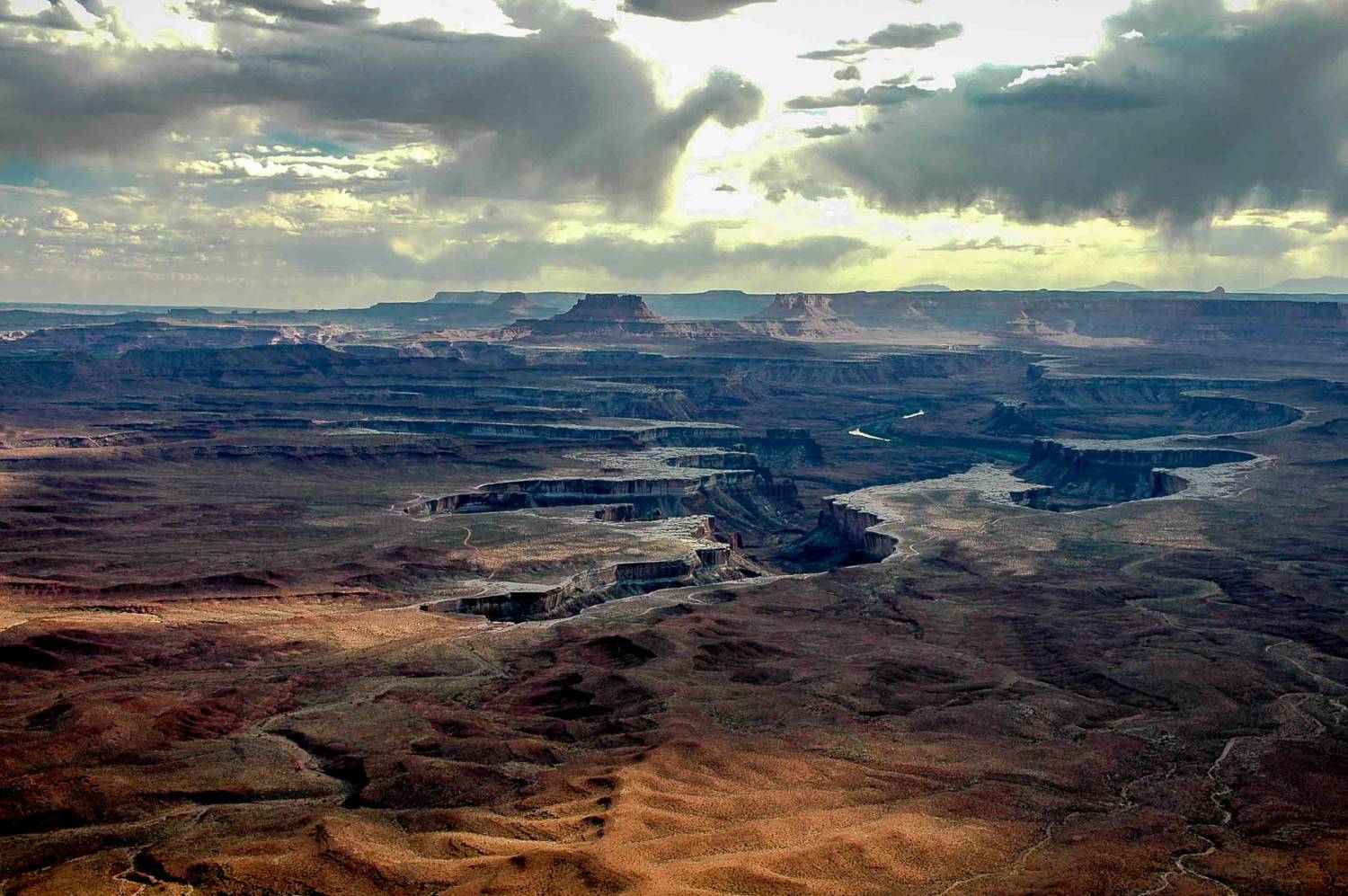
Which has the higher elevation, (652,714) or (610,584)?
(652,714)

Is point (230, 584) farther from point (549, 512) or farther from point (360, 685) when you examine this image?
point (549, 512)

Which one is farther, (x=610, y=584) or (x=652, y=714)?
(x=610, y=584)

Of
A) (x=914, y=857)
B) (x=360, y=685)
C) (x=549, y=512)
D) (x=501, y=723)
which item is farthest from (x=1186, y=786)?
(x=549, y=512)

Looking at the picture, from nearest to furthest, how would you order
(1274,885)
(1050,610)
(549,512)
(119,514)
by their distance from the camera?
1. (1274,885)
2. (1050,610)
3. (119,514)
4. (549,512)

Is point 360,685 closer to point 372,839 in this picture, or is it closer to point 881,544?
point 372,839

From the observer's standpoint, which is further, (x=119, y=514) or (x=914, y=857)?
(x=119, y=514)

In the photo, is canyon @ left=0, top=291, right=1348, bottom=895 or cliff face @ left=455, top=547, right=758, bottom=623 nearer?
canyon @ left=0, top=291, right=1348, bottom=895

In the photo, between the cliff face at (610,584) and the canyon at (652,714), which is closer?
the canyon at (652,714)

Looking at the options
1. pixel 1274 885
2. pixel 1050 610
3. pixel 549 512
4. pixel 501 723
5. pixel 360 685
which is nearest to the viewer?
pixel 1274 885

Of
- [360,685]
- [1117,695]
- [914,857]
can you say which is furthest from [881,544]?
[914,857]
